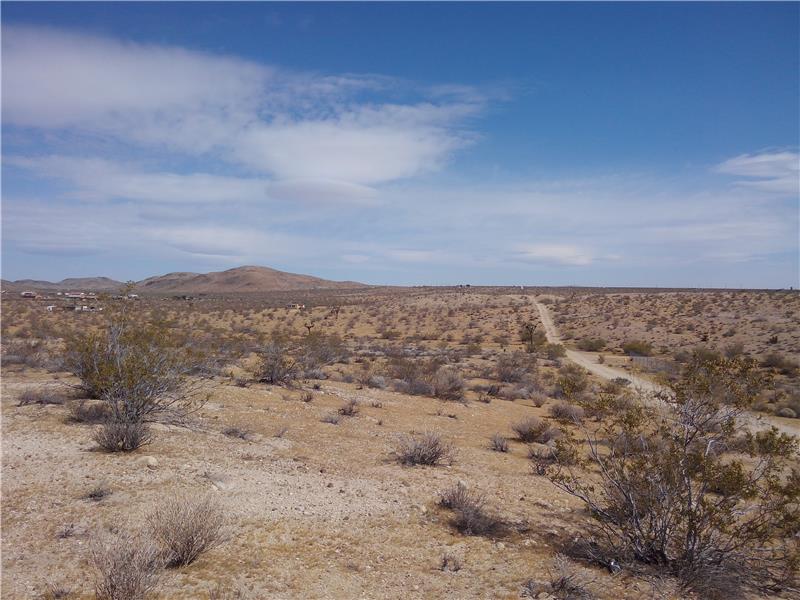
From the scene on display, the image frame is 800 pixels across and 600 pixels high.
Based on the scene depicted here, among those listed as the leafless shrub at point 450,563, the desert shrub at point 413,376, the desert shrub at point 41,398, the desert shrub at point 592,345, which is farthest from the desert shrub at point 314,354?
the desert shrub at point 592,345

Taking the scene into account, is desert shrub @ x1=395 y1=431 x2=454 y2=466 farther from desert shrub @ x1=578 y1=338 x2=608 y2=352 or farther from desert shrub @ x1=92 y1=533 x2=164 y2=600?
desert shrub @ x1=578 y1=338 x2=608 y2=352

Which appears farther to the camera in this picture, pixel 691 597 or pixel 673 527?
pixel 673 527

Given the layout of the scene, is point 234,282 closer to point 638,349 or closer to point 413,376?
point 638,349

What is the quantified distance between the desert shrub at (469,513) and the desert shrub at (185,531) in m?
3.25

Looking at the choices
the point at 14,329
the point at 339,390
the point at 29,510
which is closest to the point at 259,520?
the point at 29,510

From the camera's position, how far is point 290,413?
1346 cm

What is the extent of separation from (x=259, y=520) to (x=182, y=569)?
1.44 m

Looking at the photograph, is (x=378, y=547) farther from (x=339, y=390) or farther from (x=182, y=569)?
(x=339, y=390)

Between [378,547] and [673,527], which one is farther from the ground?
[673,527]

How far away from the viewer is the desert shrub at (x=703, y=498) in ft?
18.4

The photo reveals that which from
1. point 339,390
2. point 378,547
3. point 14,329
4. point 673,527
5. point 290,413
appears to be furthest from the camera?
point 14,329

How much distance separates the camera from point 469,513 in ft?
23.8

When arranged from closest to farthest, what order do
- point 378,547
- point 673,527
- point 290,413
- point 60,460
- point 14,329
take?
point 673,527, point 378,547, point 60,460, point 290,413, point 14,329

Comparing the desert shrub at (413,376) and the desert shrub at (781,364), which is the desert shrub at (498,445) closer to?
the desert shrub at (413,376)
